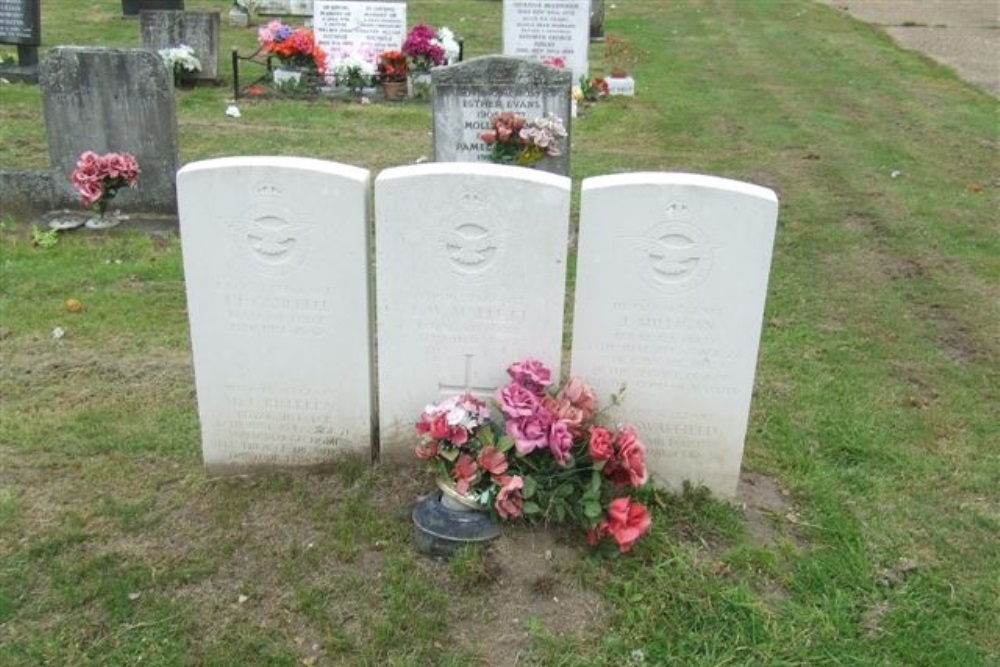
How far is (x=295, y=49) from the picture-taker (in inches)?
482

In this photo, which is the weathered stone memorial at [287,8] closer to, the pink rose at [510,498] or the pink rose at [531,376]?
the pink rose at [531,376]

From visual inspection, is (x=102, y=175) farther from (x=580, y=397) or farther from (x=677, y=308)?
(x=677, y=308)

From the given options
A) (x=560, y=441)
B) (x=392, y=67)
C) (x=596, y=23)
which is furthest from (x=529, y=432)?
(x=596, y=23)

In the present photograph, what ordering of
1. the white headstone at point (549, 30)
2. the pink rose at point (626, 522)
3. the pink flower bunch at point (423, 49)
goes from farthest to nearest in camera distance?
the white headstone at point (549, 30) → the pink flower bunch at point (423, 49) → the pink rose at point (626, 522)

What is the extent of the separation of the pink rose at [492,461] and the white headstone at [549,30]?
9.94 meters

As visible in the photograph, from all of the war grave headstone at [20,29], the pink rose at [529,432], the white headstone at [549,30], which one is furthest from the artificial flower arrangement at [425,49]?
the pink rose at [529,432]

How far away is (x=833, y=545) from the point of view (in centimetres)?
369

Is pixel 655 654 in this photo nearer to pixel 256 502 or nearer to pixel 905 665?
pixel 905 665

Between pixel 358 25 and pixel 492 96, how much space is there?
6.16 metres

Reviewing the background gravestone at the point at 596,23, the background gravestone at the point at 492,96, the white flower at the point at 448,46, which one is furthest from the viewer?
the background gravestone at the point at 596,23

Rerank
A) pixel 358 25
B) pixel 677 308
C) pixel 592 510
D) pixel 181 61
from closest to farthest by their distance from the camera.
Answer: pixel 592 510, pixel 677 308, pixel 181 61, pixel 358 25

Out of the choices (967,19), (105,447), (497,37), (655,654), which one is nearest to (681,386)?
(655,654)

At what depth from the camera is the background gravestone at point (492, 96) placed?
733 centimetres

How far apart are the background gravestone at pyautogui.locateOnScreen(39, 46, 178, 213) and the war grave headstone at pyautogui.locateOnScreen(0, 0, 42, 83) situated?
558 cm
